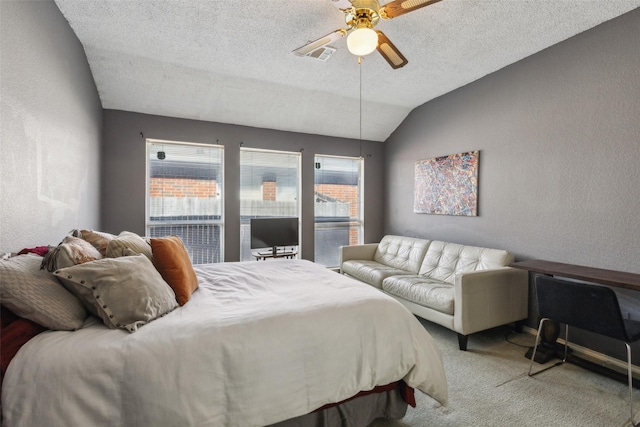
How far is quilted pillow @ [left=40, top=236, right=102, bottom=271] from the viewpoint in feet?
4.50

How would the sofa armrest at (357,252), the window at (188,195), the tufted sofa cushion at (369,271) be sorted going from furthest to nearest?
the sofa armrest at (357,252), the window at (188,195), the tufted sofa cushion at (369,271)

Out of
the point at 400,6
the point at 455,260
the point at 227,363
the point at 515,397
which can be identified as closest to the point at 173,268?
the point at 227,363

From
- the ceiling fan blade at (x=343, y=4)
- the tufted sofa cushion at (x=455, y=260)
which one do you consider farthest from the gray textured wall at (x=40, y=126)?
the tufted sofa cushion at (x=455, y=260)

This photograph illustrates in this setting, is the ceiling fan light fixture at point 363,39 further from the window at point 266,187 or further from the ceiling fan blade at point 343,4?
the window at point 266,187

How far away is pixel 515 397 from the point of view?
6.49 ft

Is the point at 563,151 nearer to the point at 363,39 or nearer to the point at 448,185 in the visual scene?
the point at 448,185

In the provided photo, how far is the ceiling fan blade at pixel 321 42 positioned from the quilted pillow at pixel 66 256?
1.92 meters

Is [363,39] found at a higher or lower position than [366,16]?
lower

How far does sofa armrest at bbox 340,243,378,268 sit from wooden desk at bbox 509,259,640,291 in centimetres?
219

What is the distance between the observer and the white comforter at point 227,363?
1098mm

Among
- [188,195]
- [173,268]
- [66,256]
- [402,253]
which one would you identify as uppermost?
[188,195]

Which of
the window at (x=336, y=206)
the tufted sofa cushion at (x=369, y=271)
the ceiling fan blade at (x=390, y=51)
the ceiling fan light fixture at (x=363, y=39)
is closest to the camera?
the ceiling fan light fixture at (x=363, y=39)

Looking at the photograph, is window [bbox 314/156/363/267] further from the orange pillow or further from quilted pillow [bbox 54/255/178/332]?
quilted pillow [bbox 54/255/178/332]

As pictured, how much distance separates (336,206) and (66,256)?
403 centimetres
